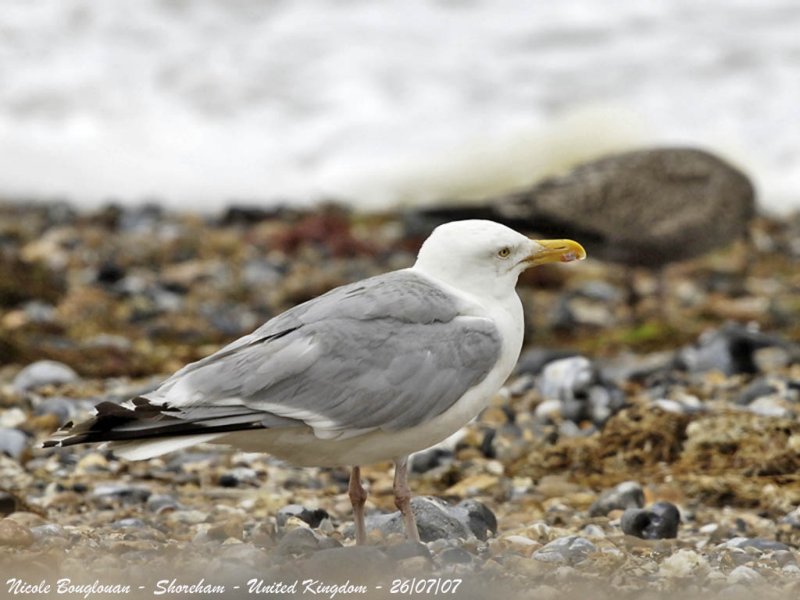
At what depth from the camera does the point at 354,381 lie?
13.1 ft

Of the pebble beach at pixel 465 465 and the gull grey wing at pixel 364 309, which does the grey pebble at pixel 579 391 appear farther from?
the gull grey wing at pixel 364 309

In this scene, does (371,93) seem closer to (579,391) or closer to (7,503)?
Result: (579,391)

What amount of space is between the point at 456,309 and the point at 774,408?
256 cm

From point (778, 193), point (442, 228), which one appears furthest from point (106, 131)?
point (442, 228)

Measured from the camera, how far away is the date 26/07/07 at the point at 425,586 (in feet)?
11.8

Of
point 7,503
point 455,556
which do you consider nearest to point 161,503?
point 7,503

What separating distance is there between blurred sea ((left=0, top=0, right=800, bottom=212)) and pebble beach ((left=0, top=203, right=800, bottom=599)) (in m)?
3.14

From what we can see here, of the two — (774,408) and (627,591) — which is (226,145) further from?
(627,591)

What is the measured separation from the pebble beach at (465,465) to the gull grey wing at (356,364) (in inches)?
16.1

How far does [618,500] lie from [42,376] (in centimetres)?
337

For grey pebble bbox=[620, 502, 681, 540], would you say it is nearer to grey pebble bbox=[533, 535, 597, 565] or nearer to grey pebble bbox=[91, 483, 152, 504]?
grey pebble bbox=[533, 535, 597, 565]

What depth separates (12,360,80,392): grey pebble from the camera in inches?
273

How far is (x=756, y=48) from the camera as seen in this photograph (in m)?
18.5

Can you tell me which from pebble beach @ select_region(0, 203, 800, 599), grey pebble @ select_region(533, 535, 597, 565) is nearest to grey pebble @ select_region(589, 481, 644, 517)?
pebble beach @ select_region(0, 203, 800, 599)
